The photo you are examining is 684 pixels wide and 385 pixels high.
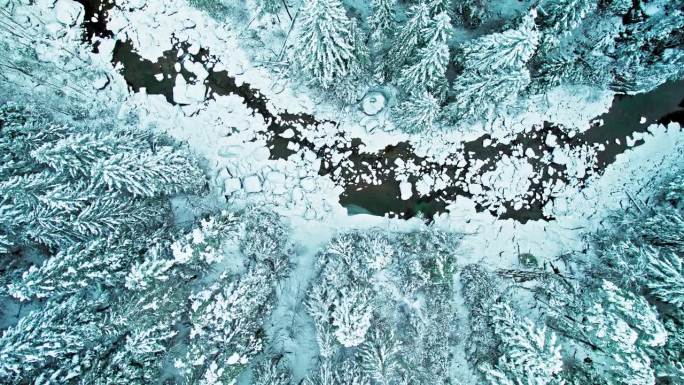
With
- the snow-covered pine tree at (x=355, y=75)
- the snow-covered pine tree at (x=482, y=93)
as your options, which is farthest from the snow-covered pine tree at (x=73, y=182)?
the snow-covered pine tree at (x=482, y=93)

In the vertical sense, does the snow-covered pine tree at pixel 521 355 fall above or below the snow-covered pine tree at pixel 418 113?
below

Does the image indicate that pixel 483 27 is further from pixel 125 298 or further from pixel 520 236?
pixel 125 298

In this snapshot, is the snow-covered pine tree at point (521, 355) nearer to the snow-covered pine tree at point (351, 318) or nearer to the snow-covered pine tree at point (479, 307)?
the snow-covered pine tree at point (479, 307)

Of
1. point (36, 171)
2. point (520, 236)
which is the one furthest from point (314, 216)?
point (36, 171)

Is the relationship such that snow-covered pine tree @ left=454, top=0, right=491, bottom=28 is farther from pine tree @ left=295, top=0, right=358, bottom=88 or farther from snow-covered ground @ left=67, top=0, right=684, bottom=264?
pine tree @ left=295, top=0, right=358, bottom=88

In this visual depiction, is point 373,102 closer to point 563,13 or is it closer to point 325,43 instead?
point 325,43

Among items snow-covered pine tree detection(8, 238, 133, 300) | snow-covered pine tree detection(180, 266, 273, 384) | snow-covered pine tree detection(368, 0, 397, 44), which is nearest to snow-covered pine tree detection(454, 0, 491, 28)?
snow-covered pine tree detection(368, 0, 397, 44)
